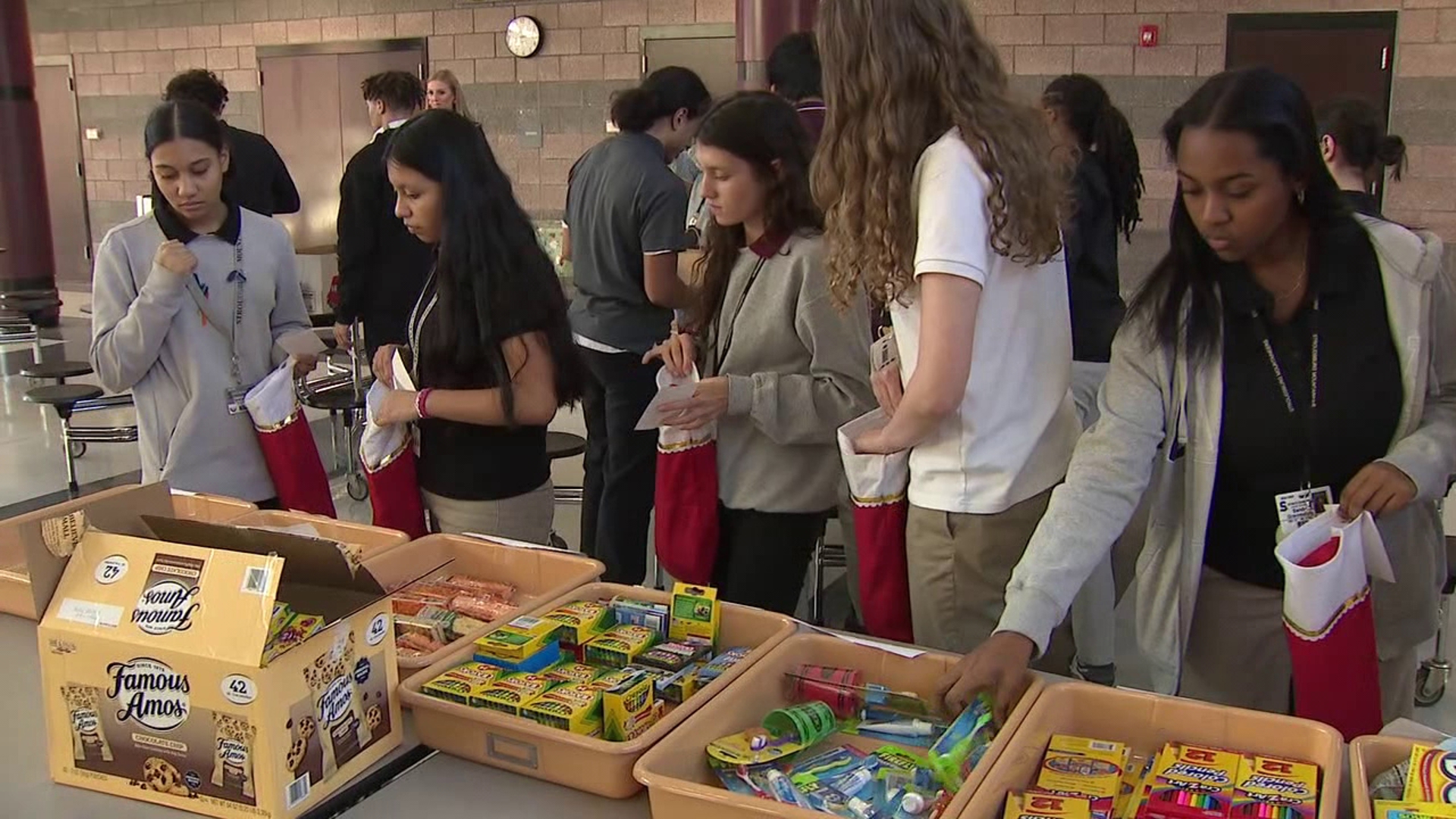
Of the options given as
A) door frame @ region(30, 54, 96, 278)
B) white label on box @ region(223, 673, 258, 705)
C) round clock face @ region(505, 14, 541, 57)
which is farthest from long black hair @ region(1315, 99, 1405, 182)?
door frame @ region(30, 54, 96, 278)

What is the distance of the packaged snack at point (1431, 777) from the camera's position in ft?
3.59

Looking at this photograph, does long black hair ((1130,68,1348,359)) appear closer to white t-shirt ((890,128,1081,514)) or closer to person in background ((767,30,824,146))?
white t-shirt ((890,128,1081,514))

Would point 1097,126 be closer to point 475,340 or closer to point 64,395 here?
point 475,340

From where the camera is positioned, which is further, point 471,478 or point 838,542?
point 838,542

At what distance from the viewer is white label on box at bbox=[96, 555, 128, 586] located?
50.4 inches

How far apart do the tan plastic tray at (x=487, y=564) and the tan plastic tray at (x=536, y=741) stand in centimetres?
30

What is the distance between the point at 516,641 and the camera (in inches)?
57.7

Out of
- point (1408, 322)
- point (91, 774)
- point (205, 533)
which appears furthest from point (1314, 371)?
point (91, 774)

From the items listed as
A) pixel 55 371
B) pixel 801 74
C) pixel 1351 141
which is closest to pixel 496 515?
pixel 801 74

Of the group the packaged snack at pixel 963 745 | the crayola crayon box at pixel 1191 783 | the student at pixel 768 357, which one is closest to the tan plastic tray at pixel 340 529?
the student at pixel 768 357

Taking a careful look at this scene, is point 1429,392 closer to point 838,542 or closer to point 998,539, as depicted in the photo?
point 998,539

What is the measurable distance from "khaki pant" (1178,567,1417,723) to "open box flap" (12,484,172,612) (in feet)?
4.28

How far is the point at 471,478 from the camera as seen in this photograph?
2188 millimetres

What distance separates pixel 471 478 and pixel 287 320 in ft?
2.10
